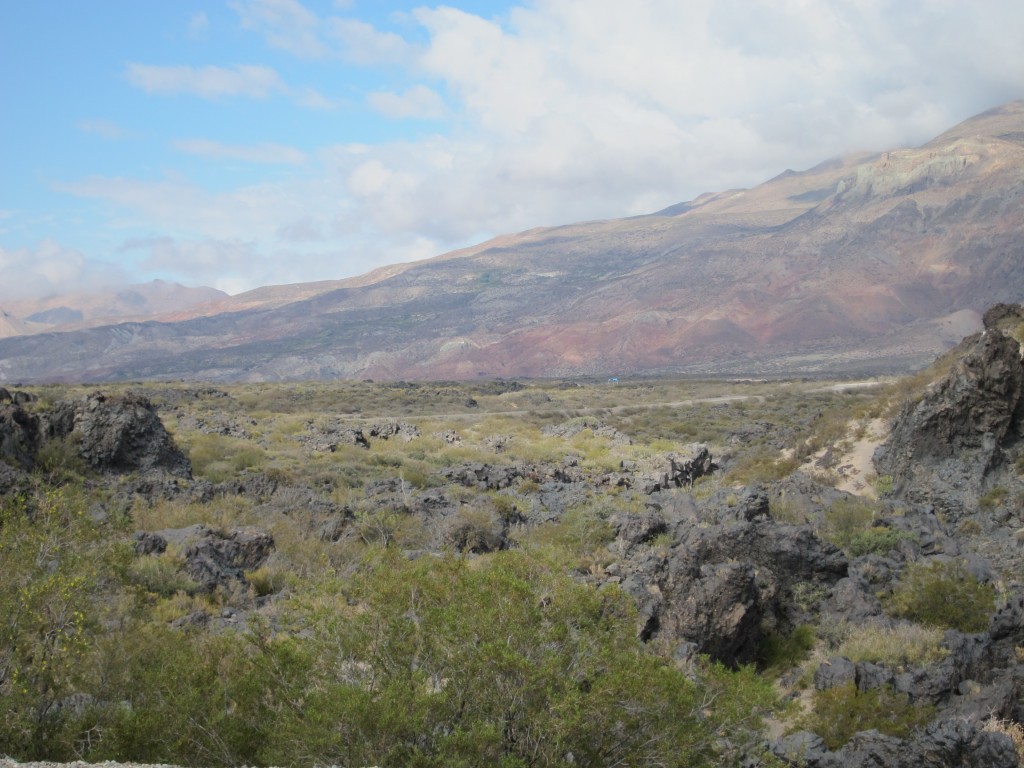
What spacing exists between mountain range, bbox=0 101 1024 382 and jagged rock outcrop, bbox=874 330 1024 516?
90662mm

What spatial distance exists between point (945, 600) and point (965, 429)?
7.24 meters

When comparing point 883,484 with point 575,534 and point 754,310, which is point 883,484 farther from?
point 754,310

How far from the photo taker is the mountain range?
5032 inches

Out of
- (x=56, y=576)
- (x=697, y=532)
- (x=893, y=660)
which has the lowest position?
(x=893, y=660)

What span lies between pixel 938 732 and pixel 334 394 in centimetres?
6151

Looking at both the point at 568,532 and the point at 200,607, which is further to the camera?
the point at 568,532

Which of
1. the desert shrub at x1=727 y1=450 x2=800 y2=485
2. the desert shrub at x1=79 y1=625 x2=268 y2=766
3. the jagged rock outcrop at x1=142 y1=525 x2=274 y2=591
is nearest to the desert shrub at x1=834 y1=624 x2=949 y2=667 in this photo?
the desert shrub at x1=79 y1=625 x2=268 y2=766

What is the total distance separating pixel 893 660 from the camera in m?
8.88

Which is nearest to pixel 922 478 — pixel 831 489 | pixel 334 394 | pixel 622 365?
pixel 831 489

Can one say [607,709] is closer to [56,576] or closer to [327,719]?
[327,719]

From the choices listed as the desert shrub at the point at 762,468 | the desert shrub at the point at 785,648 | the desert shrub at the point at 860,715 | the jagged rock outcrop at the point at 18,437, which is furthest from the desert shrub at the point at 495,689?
the desert shrub at the point at 762,468

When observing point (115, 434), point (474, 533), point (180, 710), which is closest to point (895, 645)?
point (180, 710)

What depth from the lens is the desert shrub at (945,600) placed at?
9.89 meters

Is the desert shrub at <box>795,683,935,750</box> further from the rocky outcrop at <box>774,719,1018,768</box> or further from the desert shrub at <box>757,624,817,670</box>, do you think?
the desert shrub at <box>757,624,817,670</box>
